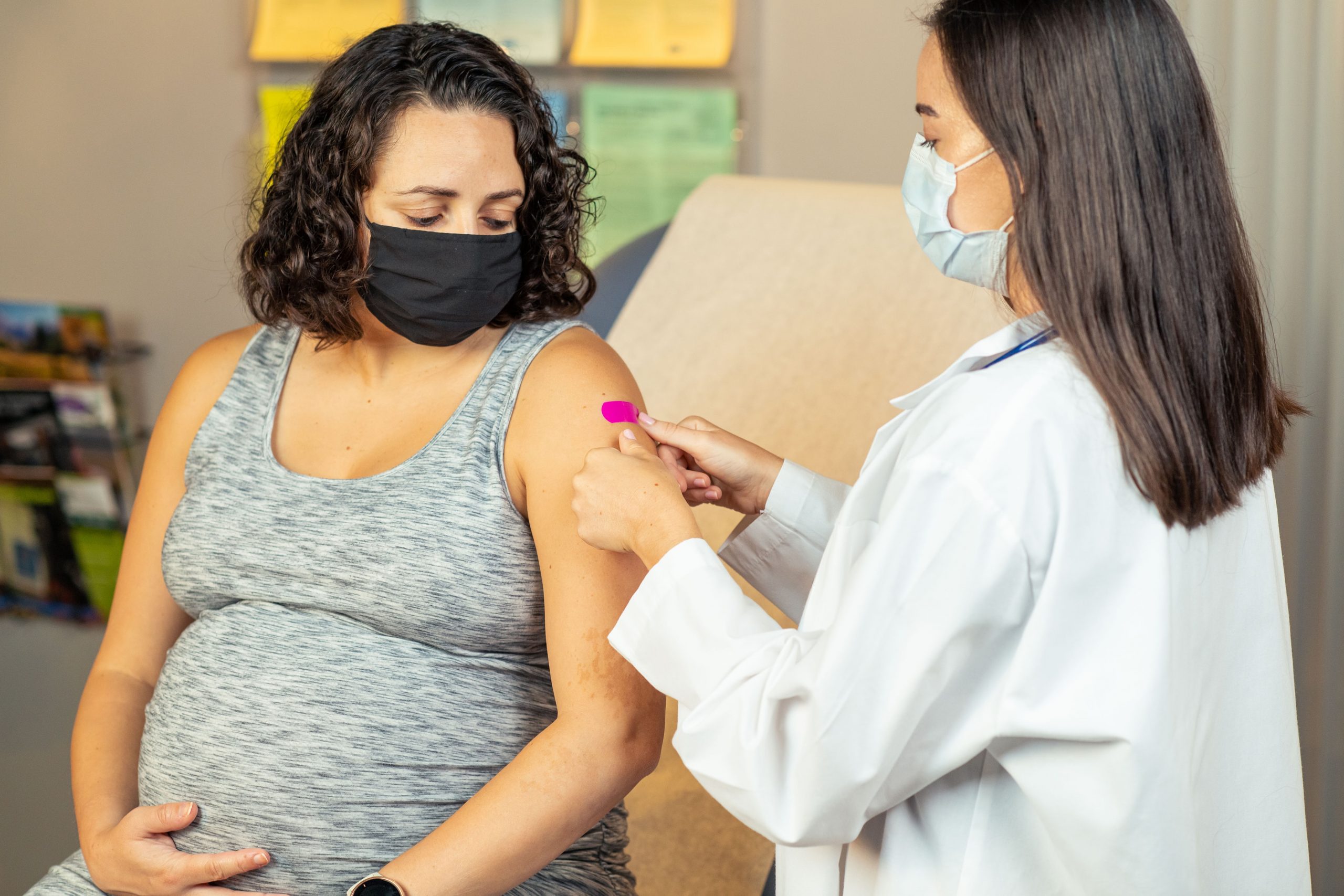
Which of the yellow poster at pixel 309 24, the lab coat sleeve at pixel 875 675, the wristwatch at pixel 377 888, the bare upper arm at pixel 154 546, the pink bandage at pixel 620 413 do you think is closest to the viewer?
the lab coat sleeve at pixel 875 675

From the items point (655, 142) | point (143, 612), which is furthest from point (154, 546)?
point (655, 142)

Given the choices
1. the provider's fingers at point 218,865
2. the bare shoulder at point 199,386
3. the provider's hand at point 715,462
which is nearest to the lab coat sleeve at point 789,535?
the provider's hand at point 715,462

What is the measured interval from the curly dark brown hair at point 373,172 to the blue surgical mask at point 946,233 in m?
0.51

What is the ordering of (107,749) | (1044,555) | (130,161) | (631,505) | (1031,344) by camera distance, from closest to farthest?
1. (1044,555)
2. (1031,344)
3. (631,505)
4. (107,749)
5. (130,161)

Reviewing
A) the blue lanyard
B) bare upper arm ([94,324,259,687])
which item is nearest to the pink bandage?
the blue lanyard

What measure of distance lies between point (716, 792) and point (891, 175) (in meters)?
1.94

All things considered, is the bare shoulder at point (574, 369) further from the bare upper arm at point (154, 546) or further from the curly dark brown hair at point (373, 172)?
the bare upper arm at point (154, 546)

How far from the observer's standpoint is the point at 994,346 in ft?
3.01

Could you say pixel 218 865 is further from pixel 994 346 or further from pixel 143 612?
pixel 994 346

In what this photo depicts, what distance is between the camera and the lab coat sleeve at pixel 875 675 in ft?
2.60

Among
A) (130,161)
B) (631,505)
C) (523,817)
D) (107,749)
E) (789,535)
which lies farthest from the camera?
(130,161)

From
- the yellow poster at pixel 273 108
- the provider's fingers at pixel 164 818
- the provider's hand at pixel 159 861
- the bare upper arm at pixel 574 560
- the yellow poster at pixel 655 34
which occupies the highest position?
the yellow poster at pixel 655 34

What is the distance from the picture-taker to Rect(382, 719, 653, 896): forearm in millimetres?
1105

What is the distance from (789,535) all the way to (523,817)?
0.38 m
